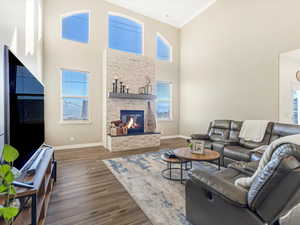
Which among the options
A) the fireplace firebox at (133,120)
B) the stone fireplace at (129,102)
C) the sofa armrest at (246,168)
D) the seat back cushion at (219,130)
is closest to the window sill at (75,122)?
the stone fireplace at (129,102)

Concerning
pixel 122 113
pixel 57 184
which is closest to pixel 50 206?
pixel 57 184

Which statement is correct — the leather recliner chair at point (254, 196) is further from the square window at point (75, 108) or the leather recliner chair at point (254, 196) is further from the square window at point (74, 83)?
the square window at point (74, 83)

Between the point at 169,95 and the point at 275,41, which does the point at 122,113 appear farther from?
the point at 275,41

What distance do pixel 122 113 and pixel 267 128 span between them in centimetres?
390

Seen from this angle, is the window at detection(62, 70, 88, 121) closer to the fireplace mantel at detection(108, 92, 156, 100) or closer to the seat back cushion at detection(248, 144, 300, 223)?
the fireplace mantel at detection(108, 92, 156, 100)

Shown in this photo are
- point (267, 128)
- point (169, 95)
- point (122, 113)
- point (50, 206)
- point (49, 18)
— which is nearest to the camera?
point (50, 206)

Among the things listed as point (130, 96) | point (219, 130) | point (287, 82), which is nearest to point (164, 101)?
point (130, 96)

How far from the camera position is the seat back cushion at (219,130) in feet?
13.0

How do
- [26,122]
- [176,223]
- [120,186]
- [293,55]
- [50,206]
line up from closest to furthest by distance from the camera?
1. [26,122]
2. [176,223]
3. [50,206]
4. [120,186]
5. [293,55]

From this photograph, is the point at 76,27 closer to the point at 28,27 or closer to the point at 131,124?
the point at 28,27

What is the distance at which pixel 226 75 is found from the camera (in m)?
4.78

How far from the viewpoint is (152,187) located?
2.42 m

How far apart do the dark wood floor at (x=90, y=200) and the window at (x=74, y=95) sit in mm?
1915

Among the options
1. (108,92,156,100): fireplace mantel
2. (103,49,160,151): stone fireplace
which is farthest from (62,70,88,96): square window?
(108,92,156,100): fireplace mantel
